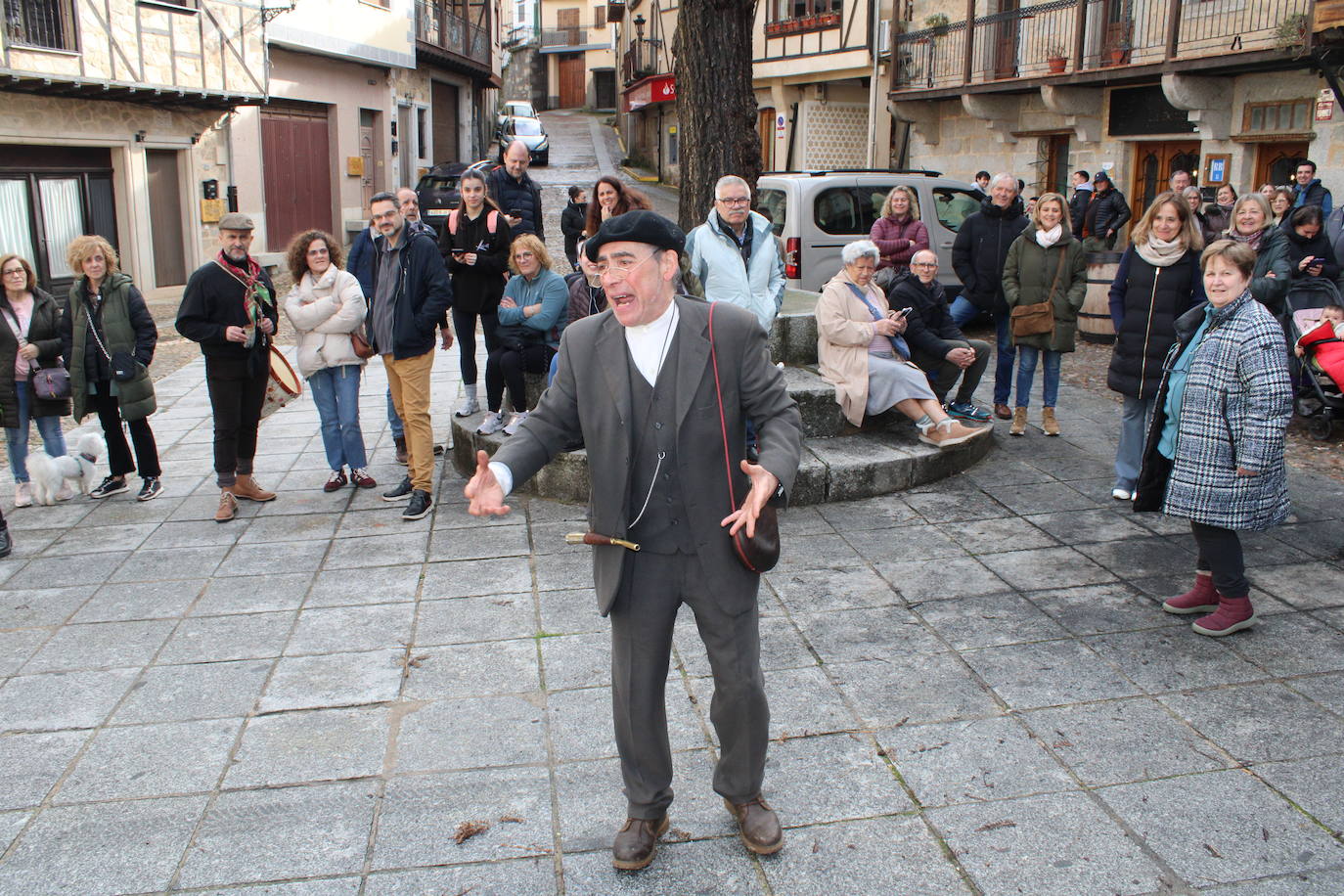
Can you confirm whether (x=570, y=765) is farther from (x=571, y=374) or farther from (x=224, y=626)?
(x=224, y=626)

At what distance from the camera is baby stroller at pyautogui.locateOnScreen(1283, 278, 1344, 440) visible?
24.3 feet

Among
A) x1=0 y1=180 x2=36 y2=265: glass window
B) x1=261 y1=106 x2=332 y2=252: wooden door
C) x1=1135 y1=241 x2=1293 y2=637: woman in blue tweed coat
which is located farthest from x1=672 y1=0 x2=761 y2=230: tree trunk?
x1=261 y1=106 x2=332 y2=252: wooden door

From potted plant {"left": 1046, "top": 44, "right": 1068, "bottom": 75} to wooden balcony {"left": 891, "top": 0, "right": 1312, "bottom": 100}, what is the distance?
2 cm

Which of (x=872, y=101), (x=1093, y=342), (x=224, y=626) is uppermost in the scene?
(x=872, y=101)

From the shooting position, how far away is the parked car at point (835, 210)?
12.2 meters

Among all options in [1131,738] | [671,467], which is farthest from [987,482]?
[671,467]

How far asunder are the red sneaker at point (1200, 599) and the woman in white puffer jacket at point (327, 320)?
486cm

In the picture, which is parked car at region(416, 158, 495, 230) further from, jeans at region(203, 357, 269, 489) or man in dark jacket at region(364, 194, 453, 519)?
man in dark jacket at region(364, 194, 453, 519)

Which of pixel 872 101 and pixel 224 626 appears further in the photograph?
pixel 872 101

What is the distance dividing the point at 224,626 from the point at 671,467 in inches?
116

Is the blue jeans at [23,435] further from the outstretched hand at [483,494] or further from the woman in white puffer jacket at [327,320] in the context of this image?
the outstretched hand at [483,494]

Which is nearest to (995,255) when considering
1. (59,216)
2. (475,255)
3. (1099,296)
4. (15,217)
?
(1099,296)

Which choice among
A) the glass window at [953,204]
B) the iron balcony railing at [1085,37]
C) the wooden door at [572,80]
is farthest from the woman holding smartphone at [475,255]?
the wooden door at [572,80]

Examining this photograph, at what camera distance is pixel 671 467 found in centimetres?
306
